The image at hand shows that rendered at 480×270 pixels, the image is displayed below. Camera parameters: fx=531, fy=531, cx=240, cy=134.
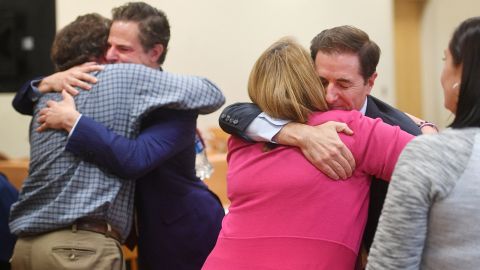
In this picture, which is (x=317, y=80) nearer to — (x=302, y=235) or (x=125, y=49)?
(x=302, y=235)

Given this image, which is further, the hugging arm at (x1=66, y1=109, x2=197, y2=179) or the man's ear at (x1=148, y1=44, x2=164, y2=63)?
the man's ear at (x1=148, y1=44, x2=164, y2=63)

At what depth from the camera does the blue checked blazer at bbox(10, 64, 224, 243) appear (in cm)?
143

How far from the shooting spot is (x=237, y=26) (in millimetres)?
4945

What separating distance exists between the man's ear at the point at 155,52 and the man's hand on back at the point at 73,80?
0.73 ft

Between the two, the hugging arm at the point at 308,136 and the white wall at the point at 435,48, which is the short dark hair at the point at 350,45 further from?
the white wall at the point at 435,48

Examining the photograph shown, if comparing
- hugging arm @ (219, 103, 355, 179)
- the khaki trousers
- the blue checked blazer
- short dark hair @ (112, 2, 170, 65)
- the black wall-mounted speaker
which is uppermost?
short dark hair @ (112, 2, 170, 65)

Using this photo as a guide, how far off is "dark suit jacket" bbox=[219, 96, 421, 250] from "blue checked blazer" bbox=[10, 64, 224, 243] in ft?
0.75

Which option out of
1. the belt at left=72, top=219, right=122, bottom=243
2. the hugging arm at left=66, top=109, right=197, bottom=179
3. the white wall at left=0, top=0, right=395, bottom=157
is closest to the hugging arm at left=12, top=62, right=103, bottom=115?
the hugging arm at left=66, top=109, right=197, bottom=179

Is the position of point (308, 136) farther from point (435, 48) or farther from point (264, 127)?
point (435, 48)

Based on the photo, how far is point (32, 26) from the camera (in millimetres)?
4242

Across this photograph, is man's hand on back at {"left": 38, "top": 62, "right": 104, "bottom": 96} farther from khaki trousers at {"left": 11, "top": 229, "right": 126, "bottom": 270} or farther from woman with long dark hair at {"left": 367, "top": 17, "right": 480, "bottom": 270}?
woman with long dark hair at {"left": 367, "top": 17, "right": 480, "bottom": 270}

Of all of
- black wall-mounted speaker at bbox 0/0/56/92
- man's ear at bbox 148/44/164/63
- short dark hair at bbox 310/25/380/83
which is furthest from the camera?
black wall-mounted speaker at bbox 0/0/56/92

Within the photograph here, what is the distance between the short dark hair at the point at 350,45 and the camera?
4.17 feet

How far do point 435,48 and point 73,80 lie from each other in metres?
5.63
